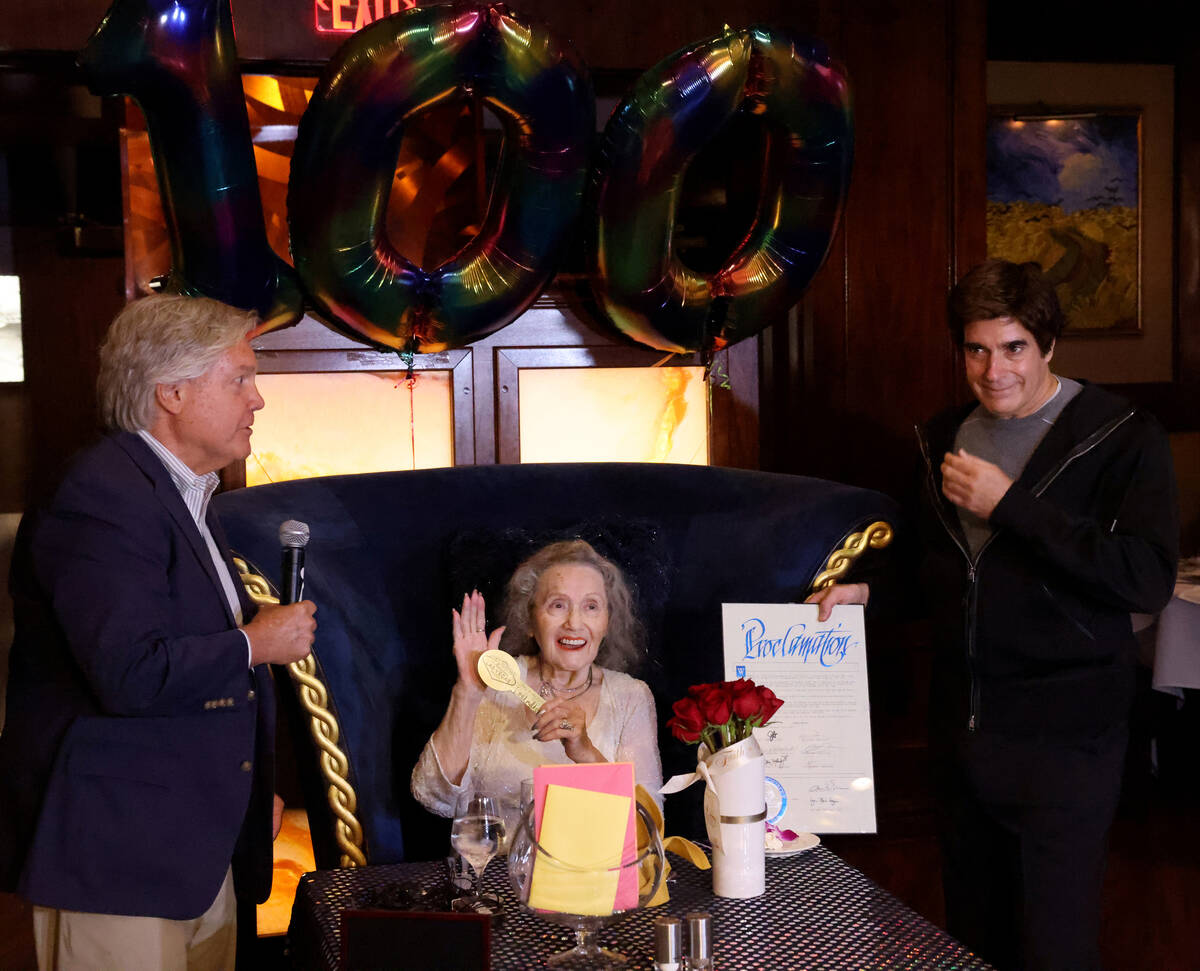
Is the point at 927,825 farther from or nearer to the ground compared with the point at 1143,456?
nearer to the ground

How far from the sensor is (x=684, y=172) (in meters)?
2.67

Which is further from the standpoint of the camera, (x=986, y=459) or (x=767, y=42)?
(x=767, y=42)

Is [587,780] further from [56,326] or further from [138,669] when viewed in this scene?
[56,326]

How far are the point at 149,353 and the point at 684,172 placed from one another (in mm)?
1374

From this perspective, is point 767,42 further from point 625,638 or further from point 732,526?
point 625,638

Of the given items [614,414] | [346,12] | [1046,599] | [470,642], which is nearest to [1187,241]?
[614,414]

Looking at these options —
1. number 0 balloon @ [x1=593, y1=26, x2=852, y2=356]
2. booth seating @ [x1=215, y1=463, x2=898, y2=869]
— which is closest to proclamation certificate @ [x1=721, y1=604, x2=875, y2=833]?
booth seating @ [x1=215, y1=463, x2=898, y2=869]

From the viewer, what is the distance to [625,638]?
7.04 feet

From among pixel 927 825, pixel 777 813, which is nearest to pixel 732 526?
pixel 777 813

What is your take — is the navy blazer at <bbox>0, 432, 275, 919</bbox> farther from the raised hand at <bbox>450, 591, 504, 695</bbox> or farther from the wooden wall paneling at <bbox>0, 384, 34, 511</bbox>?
the wooden wall paneling at <bbox>0, 384, 34, 511</bbox>

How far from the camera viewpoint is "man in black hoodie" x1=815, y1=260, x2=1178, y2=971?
6.05 feet

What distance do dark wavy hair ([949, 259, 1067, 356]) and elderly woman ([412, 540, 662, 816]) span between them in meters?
0.73

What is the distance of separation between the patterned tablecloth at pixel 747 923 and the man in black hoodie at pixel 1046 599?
1.27ft

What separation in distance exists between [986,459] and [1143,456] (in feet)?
0.81
